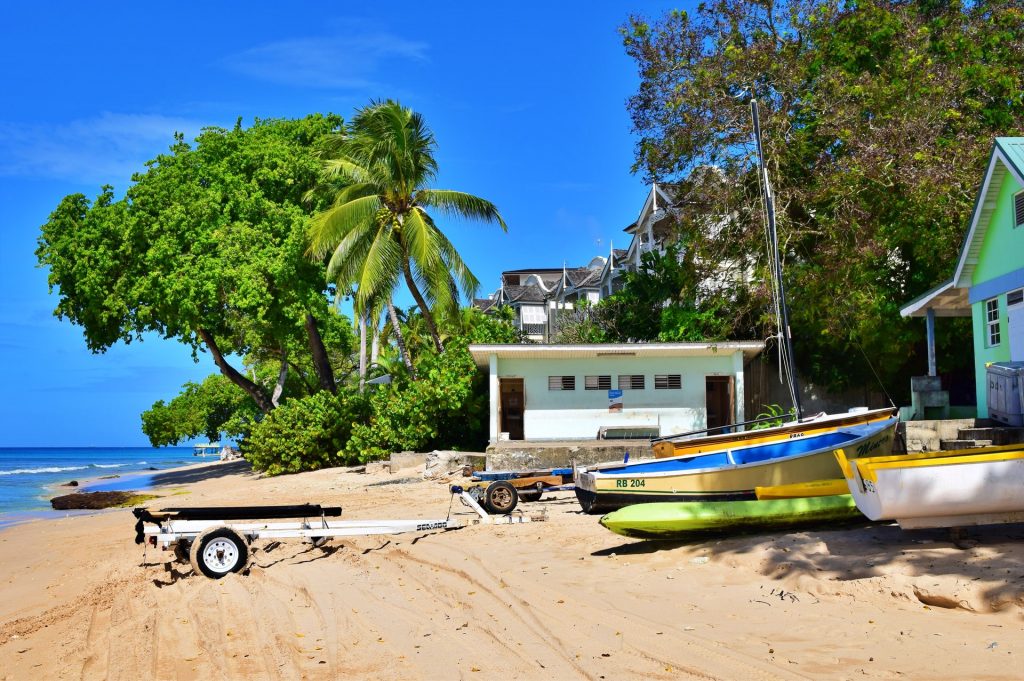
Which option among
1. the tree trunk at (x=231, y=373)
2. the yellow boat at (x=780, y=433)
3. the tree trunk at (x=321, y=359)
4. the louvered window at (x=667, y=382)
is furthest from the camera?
the tree trunk at (x=321, y=359)

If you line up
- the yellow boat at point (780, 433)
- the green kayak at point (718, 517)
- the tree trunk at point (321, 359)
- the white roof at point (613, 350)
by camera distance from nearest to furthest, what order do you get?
the green kayak at point (718, 517) < the yellow boat at point (780, 433) < the white roof at point (613, 350) < the tree trunk at point (321, 359)

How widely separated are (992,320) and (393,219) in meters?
17.8

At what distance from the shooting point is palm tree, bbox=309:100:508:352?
91.8ft

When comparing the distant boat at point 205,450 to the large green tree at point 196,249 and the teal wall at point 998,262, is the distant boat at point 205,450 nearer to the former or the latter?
the large green tree at point 196,249

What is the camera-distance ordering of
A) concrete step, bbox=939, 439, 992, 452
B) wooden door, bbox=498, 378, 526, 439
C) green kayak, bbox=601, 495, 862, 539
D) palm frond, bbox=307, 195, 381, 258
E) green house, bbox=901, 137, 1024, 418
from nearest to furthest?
green kayak, bbox=601, 495, 862, 539 → concrete step, bbox=939, 439, 992, 452 → green house, bbox=901, 137, 1024, 418 → palm frond, bbox=307, 195, 381, 258 → wooden door, bbox=498, 378, 526, 439

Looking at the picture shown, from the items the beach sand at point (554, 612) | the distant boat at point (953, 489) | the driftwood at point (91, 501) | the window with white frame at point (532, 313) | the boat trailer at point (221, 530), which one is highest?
the window with white frame at point (532, 313)

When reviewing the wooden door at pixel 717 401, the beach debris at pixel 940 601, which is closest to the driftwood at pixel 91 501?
the wooden door at pixel 717 401

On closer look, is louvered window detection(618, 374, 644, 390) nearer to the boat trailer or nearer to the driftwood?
the boat trailer

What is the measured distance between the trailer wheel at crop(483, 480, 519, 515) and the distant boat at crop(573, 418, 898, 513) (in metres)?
1.70

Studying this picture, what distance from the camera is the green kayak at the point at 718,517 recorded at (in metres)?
10.6

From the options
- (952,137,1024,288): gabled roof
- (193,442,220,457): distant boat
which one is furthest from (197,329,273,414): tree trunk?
(193,442,220,457): distant boat

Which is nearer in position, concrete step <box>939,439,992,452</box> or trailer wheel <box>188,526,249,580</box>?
trailer wheel <box>188,526,249,580</box>

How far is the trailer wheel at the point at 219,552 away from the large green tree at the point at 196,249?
21.5 m

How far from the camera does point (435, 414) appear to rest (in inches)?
1101
